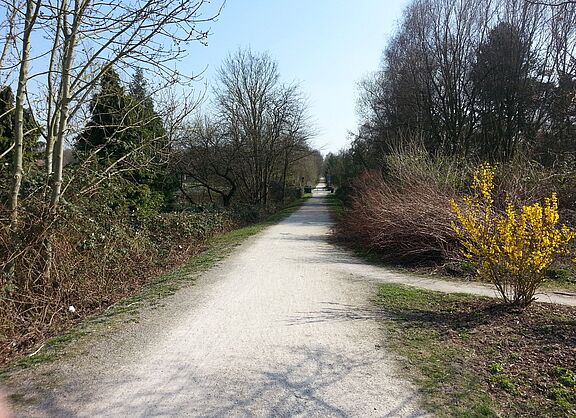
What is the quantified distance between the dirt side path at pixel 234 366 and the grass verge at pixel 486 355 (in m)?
0.31

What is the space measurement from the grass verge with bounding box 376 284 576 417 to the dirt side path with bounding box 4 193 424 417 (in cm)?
31

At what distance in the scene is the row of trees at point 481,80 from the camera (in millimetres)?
23141

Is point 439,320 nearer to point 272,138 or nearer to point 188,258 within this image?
point 188,258

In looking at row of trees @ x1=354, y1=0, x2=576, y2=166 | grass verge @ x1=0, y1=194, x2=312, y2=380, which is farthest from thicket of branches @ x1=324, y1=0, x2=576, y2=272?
grass verge @ x1=0, y1=194, x2=312, y2=380

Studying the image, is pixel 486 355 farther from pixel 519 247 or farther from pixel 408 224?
pixel 408 224

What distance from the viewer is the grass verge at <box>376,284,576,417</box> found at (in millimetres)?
3693

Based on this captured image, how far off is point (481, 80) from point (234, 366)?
25.9m

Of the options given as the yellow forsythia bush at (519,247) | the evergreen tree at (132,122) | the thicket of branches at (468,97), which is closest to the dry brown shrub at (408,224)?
the thicket of branches at (468,97)

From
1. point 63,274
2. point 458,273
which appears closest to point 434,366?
point 63,274

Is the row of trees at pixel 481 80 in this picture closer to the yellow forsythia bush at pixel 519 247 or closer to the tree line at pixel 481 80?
the tree line at pixel 481 80

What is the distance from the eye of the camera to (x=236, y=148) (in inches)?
1229

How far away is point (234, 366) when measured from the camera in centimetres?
445

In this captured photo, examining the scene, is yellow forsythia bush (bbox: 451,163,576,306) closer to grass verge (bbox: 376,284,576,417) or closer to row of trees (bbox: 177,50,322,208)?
grass verge (bbox: 376,284,576,417)

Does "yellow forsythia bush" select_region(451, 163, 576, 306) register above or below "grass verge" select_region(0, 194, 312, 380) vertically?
above
